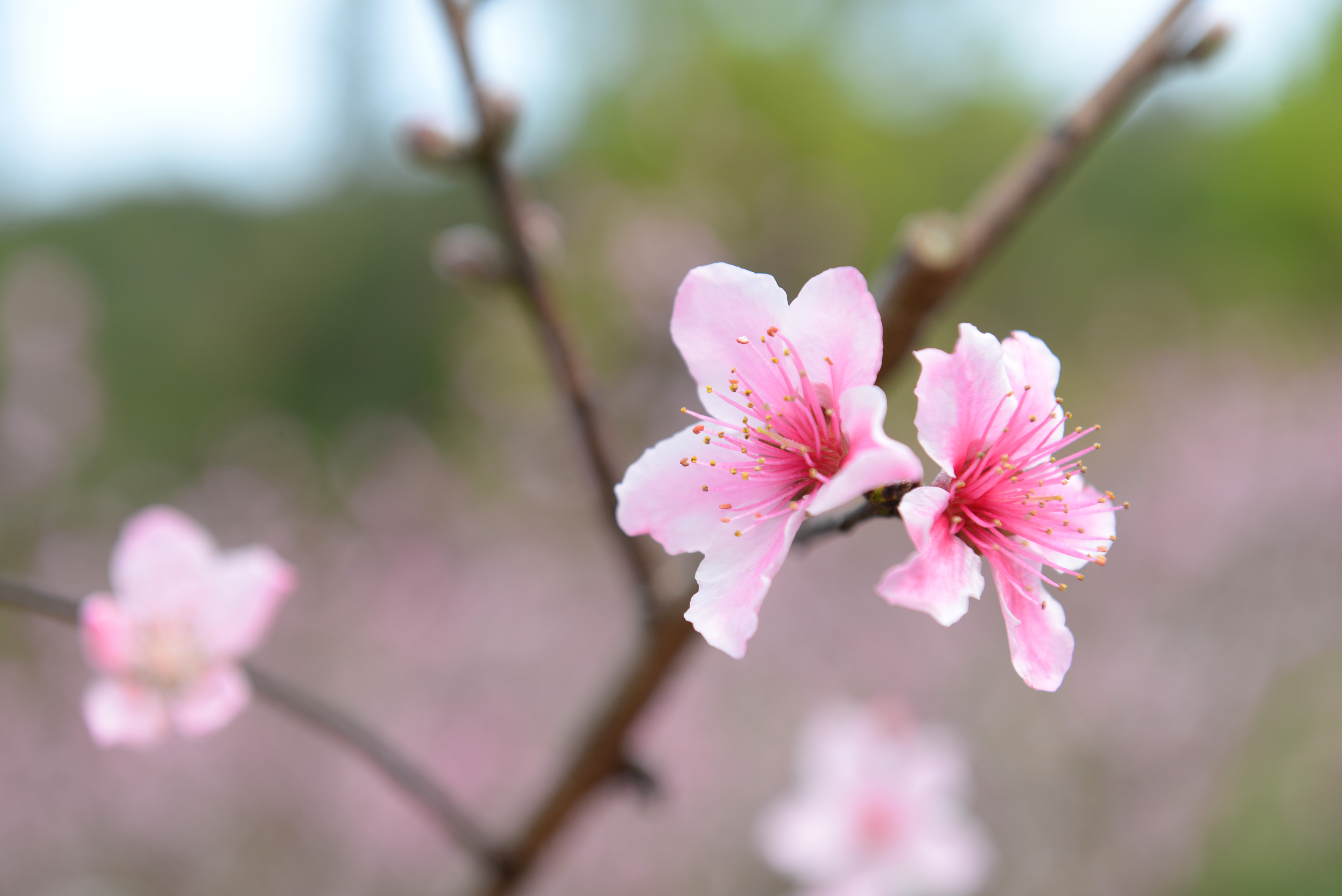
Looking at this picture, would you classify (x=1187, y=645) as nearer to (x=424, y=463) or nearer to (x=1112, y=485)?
(x=1112, y=485)

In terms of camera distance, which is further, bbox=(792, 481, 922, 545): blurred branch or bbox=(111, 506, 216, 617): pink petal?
bbox=(111, 506, 216, 617): pink petal

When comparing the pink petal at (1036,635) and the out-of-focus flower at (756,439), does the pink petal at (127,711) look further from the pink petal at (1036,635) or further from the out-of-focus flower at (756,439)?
the pink petal at (1036,635)

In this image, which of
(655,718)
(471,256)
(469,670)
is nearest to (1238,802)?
(655,718)

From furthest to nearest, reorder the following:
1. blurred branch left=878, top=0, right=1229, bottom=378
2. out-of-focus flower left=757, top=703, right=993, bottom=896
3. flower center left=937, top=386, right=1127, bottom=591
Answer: out-of-focus flower left=757, top=703, right=993, bottom=896 → blurred branch left=878, top=0, right=1229, bottom=378 → flower center left=937, top=386, right=1127, bottom=591

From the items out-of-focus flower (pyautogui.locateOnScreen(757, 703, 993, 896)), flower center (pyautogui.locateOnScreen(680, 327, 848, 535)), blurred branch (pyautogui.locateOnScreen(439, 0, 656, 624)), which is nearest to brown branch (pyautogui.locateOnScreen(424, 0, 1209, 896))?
blurred branch (pyautogui.locateOnScreen(439, 0, 656, 624))

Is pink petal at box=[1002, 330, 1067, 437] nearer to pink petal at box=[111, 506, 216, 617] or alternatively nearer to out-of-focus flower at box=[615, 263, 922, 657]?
out-of-focus flower at box=[615, 263, 922, 657]

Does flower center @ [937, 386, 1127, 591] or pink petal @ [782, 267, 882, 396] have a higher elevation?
pink petal @ [782, 267, 882, 396]
